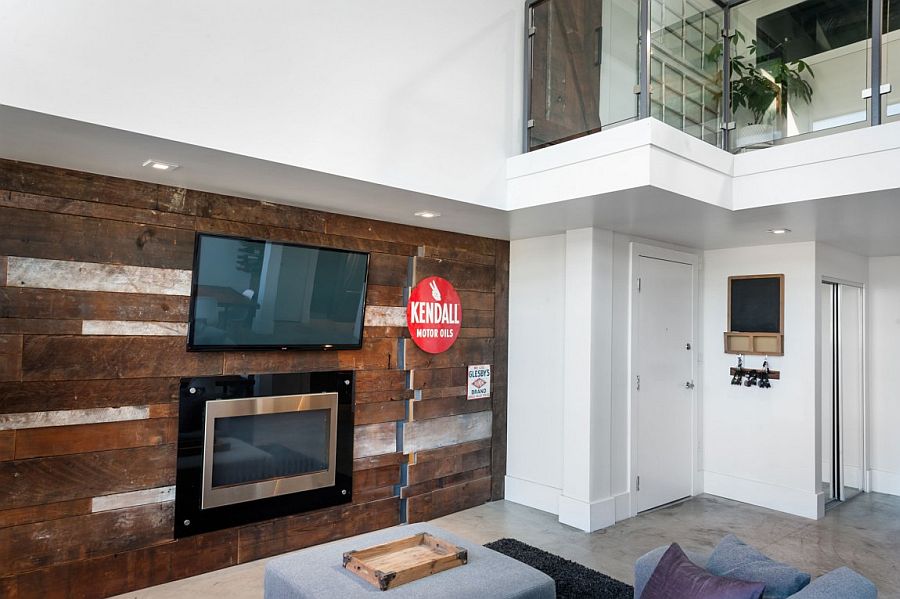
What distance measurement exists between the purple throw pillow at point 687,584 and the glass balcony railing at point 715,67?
87.8 inches

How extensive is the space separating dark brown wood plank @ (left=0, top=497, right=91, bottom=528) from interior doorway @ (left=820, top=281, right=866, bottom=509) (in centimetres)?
529

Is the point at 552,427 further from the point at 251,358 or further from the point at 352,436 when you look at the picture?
the point at 251,358

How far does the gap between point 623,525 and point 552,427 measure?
0.84 meters

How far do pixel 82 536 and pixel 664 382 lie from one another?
159 inches

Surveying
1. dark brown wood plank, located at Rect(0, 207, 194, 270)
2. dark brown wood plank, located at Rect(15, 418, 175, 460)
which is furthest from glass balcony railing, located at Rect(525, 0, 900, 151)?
dark brown wood plank, located at Rect(15, 418, 175, 460)

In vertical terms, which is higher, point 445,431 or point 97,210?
point 97,210

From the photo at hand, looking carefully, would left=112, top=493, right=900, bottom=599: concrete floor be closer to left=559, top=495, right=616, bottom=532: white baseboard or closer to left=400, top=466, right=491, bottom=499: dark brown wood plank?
left=559, top=495, right=616, bottom=532: white baseboard

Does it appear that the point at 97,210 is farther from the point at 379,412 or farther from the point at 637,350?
the point at 637,350

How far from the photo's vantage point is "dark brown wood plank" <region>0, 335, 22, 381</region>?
281 cm

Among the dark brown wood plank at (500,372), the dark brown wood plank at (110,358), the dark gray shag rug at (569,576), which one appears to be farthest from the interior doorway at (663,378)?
the dark brown wood plank at (110,358)

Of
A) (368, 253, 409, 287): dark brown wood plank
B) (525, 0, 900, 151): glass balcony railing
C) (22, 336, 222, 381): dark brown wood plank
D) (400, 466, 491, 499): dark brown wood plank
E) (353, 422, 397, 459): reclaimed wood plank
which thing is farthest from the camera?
(400, 466, 491, 499): dark brown wood plank

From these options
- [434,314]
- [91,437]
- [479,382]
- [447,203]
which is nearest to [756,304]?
[479,382]

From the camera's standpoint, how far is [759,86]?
12.1 ft

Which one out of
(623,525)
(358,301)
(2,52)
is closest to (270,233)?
(358,301)
